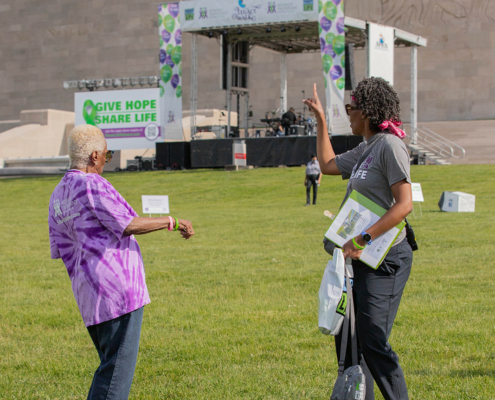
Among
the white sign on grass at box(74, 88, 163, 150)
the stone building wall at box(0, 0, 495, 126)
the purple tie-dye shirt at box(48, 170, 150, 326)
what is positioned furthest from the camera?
the stone building wall at box(0, 0, 495, 126)

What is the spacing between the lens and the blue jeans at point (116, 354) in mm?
3330

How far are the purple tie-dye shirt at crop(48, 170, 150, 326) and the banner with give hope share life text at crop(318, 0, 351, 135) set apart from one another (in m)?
25.1

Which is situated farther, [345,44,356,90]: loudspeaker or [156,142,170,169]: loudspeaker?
[156,142,170,169]: loudspeaker

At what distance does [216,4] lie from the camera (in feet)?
97.2

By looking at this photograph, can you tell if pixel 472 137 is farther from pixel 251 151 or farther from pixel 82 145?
pixel 82 145

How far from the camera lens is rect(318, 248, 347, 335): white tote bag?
3.33 metres

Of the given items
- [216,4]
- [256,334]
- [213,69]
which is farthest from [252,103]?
[256,334]

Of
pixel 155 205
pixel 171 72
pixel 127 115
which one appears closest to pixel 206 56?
pixel 127 115

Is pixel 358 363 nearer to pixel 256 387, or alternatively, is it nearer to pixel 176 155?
pixel 256 387

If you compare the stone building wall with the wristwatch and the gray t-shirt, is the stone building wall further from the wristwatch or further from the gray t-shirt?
the wristwatch

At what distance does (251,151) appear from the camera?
31.5 meters

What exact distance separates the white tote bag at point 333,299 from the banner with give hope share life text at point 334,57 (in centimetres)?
2487

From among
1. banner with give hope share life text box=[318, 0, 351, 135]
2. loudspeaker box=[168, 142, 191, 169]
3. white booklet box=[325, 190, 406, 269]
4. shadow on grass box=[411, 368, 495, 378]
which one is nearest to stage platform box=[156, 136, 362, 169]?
loudspeaker box=[168, 142, 191, 169]

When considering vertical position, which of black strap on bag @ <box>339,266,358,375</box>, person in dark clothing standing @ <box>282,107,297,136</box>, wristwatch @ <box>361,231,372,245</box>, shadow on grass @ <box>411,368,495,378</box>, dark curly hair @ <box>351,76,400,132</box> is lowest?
shadow on grass @ <box>411,368,495,378</box>
